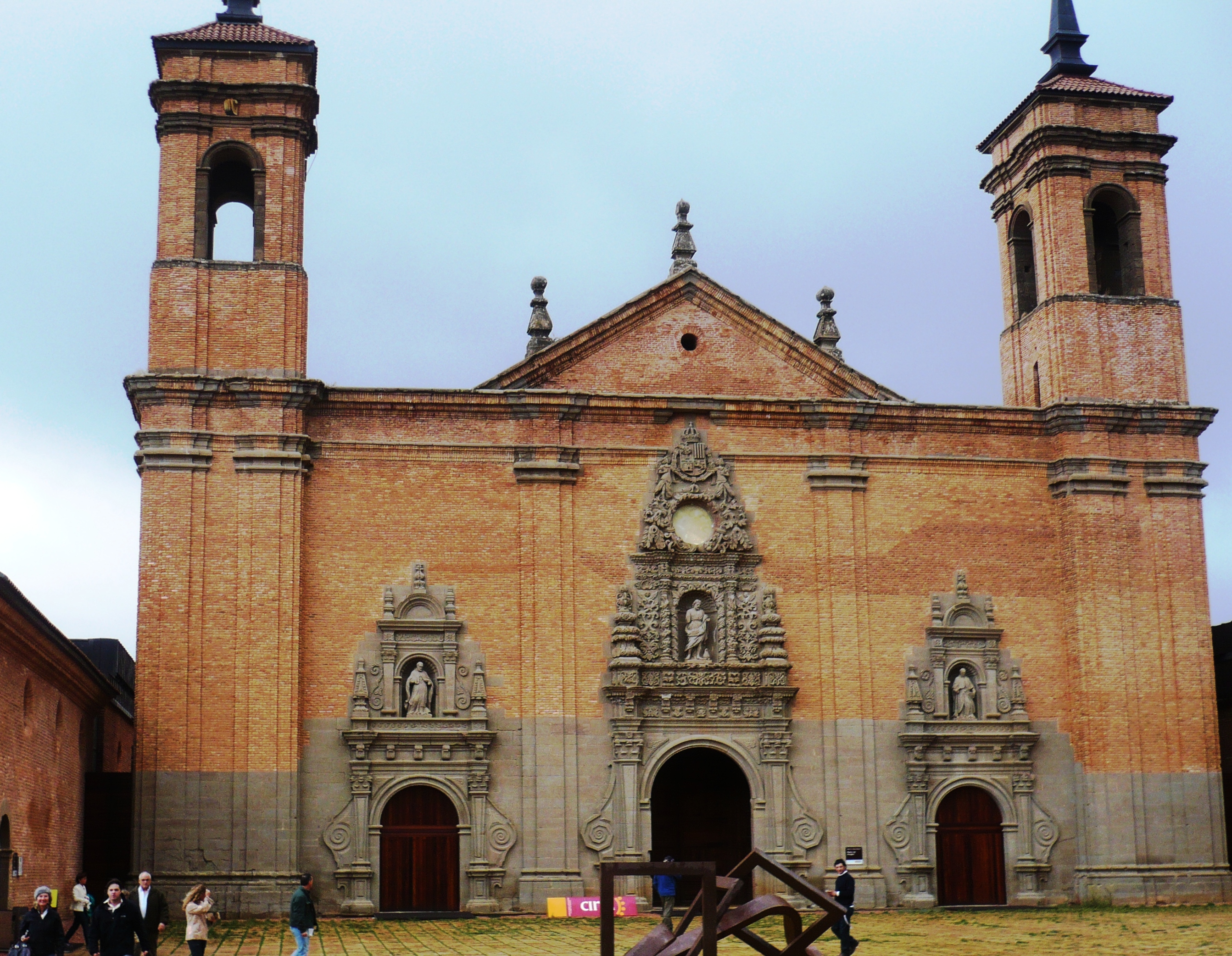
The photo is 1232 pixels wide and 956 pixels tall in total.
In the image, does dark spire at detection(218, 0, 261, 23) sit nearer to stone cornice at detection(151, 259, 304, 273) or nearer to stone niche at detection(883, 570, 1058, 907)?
stone cornice at detection(151, 259, 304, 273)

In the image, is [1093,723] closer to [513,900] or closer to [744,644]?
[744,644]

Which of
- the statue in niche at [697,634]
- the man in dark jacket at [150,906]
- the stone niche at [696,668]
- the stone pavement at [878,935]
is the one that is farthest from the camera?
the statue in niche at [697,634]

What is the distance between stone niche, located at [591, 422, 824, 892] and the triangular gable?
1.90 meters

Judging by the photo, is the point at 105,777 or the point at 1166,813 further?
the point at 1166,813

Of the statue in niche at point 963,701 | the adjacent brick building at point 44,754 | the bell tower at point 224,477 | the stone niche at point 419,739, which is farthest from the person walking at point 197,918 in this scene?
the statue in niche at point 963,701

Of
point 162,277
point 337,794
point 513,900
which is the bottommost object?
point 513,900

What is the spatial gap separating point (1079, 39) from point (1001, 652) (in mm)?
13937

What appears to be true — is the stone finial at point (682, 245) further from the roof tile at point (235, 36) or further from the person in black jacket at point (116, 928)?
the person in black jacket at point (116, 928)

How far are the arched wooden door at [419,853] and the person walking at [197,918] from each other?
959cm

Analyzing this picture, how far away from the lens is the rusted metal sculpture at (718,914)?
16.8 m

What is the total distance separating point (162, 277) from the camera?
107ft

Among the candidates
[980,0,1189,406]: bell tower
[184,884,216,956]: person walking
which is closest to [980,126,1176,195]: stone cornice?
[980,0,1189,406]: bell tower

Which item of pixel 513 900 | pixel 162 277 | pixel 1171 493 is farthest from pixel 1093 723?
pixel 162 277

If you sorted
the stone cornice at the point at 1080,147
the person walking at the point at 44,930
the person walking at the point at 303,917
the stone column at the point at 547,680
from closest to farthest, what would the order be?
the person walking at the point at 44,930, the person walking at the point at 303,917, the stone column at the point at 547,680, the stone cornice at the point at 1080,147
